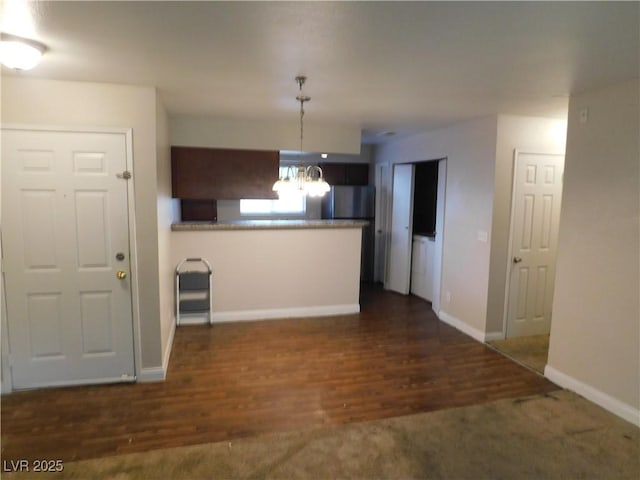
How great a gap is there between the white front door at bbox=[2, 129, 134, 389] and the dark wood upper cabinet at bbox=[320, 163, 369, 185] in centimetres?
383

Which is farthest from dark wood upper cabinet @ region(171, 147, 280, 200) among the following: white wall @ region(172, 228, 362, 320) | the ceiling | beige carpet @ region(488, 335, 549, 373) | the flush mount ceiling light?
beige carpet @ region(488, 335, 549, 373)

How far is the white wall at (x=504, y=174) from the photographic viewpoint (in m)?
3.97

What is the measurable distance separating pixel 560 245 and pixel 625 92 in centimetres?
122

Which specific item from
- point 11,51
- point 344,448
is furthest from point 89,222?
point 344,448

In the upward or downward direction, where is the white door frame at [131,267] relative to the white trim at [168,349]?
upward

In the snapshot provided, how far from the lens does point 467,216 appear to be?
443cm

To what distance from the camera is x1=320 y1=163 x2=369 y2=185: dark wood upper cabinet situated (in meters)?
6.43

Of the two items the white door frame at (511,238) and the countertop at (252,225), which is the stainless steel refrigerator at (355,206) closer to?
the countertop at (252,225)

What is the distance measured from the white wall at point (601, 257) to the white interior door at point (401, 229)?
2.68 metres

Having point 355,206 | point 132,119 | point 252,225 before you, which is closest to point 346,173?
point 355,206

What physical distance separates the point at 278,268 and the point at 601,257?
323 cm

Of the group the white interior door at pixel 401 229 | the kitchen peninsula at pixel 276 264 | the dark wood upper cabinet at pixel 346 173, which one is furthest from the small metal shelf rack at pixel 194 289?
the white interior door at pixel 401 229

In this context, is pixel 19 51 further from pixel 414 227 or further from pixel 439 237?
pixel 414 227

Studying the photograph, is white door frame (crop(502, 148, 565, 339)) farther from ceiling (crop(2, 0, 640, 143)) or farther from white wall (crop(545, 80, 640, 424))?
white wall (crop(545, 80, 640, 424))
